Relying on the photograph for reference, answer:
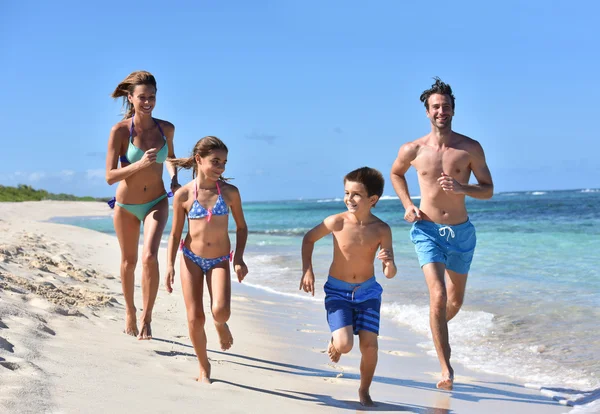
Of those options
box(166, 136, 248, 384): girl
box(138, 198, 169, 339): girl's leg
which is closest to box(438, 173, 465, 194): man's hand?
box(166, 136, 248, 384): girl

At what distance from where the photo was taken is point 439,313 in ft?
16.6

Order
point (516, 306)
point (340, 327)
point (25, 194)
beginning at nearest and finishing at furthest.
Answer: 1. point (340, 327)
2. point (516, 306)
3. point (25, 194)

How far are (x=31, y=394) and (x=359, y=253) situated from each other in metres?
2.16

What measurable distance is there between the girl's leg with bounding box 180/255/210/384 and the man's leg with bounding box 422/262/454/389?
67.4 inches

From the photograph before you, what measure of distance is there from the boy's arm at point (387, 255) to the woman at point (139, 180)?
1884mm

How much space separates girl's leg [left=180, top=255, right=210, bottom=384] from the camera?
169 inches

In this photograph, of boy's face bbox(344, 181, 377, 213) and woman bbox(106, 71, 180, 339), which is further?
woman bbox(106, 71, 180, 339)

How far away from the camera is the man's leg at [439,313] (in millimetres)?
4941

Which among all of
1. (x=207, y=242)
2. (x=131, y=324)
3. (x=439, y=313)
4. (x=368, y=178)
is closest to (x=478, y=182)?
(x=439, y=313)

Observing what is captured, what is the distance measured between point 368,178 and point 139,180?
84.7 inches

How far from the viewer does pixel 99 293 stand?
6.95m

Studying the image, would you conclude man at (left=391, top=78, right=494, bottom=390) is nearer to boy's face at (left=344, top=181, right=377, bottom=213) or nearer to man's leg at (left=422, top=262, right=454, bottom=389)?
man's leg at (left=422, top=262, right=454, bottom=389)

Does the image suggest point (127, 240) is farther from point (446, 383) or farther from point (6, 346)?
point (446, 383)

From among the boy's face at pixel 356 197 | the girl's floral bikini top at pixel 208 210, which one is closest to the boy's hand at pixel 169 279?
the girl's floral bikini top at pixel 208 210
